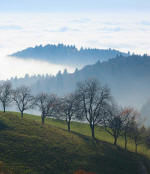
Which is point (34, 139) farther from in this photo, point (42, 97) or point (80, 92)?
point (42, 97)

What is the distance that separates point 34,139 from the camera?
5781cm

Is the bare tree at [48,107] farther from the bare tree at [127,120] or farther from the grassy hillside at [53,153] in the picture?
the bare tree at [127,120]

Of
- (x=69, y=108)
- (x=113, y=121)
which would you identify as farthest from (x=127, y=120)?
(x=69, y=108)

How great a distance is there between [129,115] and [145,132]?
9.01 m

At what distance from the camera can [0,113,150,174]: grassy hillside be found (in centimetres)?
4538

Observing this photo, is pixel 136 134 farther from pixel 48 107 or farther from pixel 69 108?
pixel 48 107

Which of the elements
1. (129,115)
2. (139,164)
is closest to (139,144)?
(129,115)

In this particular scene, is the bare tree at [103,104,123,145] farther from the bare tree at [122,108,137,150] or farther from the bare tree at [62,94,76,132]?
the bare tree at [62,94,76,132]

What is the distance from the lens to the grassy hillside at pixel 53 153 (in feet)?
149

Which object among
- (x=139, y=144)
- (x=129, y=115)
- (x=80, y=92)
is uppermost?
(x=80, y=92)

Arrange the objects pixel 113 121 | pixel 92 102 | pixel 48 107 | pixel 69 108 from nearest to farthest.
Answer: pixel 113 121, pixel 92 102, pixel 69 108, pixel 48 107

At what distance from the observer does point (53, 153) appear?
172ft

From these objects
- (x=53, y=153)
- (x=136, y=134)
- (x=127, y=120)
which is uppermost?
(x=127, y=120)

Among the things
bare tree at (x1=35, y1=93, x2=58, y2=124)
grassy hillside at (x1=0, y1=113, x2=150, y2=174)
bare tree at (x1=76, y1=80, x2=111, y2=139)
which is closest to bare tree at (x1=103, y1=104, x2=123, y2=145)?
bare tree at (x1=76, y1=80, x2=111, y2=139)
